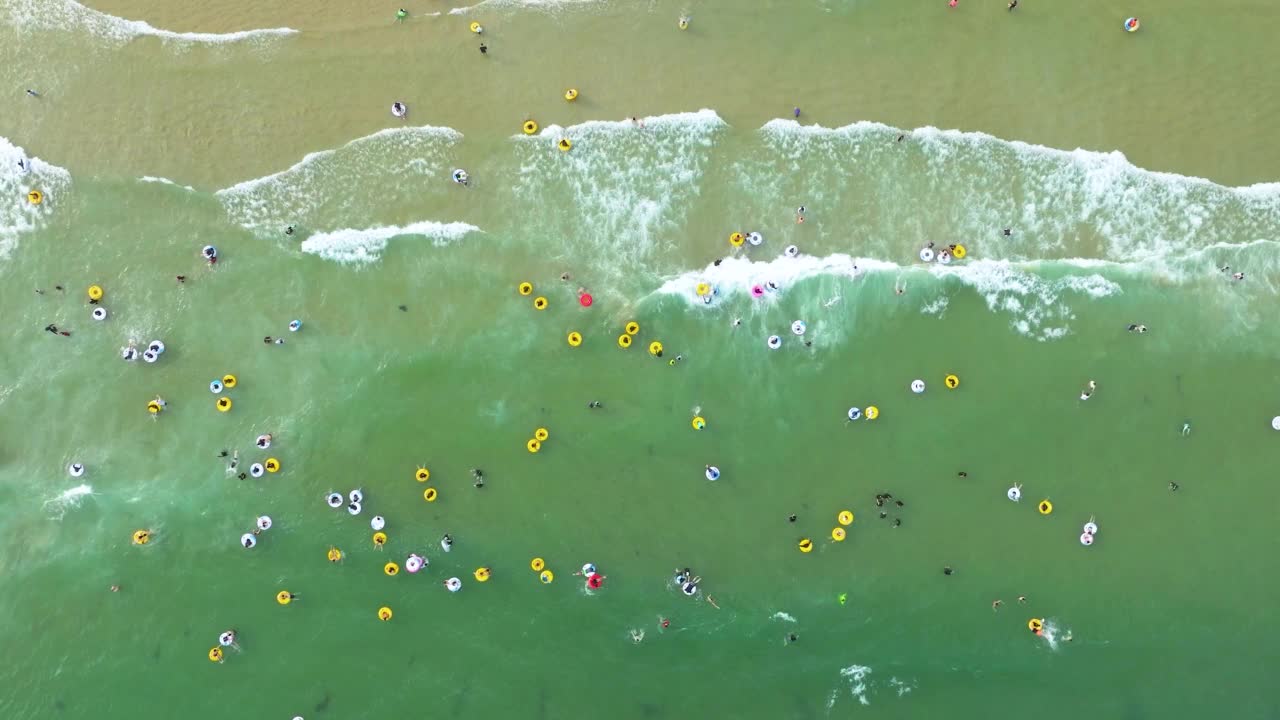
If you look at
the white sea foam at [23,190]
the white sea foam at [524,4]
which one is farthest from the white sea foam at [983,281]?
the white sea foam at [23,190]

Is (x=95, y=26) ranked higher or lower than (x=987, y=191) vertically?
higher

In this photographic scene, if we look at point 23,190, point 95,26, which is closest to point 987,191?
point 95,26

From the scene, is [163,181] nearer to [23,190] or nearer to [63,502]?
[23,190]

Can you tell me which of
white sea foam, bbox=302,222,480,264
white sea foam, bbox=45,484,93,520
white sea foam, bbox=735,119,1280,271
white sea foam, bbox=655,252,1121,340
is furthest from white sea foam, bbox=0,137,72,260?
white sea foam, bbox=735,119,1280,271

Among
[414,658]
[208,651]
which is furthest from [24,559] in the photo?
[414,658]

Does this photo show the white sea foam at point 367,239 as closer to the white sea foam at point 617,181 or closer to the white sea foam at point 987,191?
the white sea foam at point 617,181

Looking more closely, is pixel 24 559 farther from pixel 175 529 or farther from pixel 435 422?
pixel 435 422
